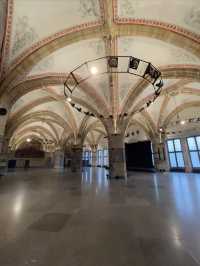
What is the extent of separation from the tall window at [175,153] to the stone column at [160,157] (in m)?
0.63

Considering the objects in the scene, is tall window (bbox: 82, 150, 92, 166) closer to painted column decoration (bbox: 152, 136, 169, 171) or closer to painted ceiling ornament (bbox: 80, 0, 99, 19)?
painted column decoration (bbox: 152, 136, 169, 171)

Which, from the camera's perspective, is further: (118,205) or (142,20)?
(142,20)

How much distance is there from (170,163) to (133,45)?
11815mm

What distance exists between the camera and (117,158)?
27.7 ft

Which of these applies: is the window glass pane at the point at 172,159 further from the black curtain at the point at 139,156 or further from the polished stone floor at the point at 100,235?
the polished stone floor at the point at 100,235

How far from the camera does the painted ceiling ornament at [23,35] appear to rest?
472 centimetres

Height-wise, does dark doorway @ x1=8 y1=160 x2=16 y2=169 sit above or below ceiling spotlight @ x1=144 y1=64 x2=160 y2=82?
below

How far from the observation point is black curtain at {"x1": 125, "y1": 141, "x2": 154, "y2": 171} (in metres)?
14.7

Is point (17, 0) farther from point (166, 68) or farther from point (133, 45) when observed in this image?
point (166, 68)

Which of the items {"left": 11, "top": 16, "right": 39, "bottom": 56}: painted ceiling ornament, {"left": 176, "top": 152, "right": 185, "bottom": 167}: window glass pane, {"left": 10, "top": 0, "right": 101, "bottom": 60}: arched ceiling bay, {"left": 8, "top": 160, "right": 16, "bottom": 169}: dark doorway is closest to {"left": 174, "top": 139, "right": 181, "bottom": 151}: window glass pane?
{"left": 176, "top": 152, "right": 185, "bottom": 167}: window glass pane

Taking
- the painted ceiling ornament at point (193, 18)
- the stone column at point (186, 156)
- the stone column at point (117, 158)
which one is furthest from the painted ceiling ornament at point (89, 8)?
the stone column at point (186, 156)

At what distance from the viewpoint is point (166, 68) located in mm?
6434

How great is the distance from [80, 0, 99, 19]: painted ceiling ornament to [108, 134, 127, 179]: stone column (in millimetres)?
6042

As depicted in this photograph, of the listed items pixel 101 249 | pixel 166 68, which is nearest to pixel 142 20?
pixel 166 68
